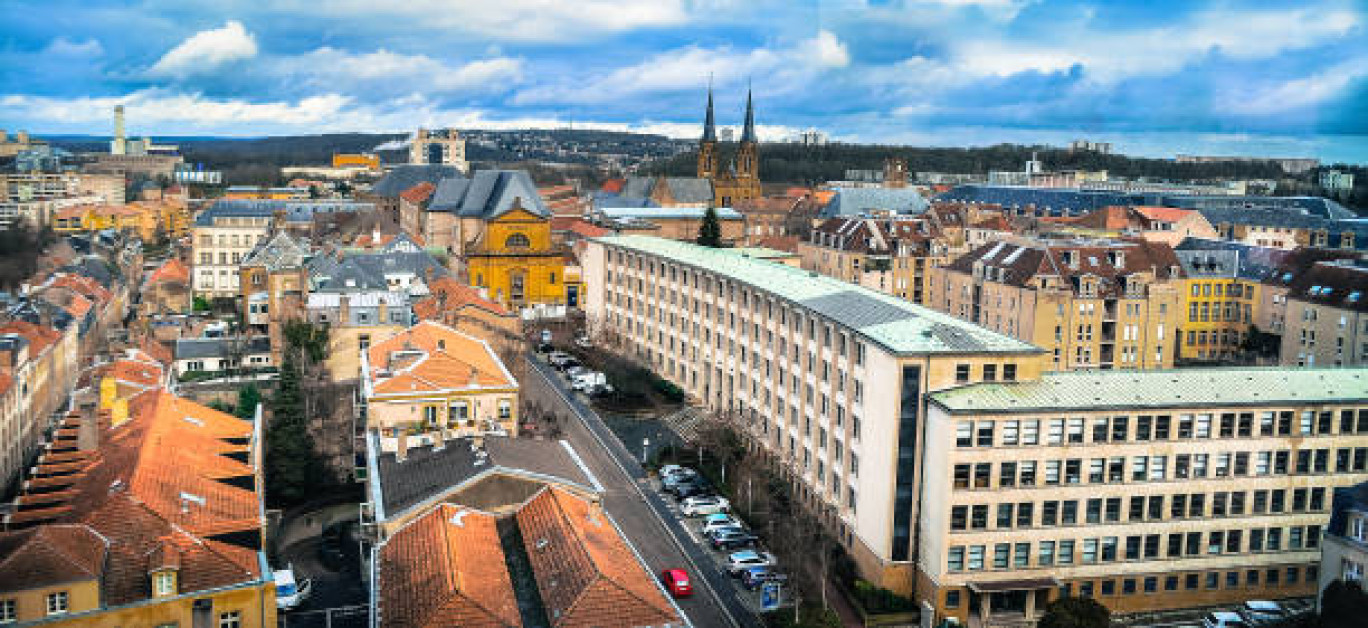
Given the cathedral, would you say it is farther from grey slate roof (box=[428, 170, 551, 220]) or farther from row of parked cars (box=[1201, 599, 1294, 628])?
row of parked cars (box=[1201, 599, 1294, 628])

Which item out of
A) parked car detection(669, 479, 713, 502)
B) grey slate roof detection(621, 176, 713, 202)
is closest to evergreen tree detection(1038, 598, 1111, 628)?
parked car detection(669, 479, 713, 502)

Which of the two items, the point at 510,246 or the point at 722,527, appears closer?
the point at 722,527

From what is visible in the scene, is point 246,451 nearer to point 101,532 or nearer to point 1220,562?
point 101,532

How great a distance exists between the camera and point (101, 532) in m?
32.8

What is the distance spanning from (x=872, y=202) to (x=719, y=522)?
9771cm

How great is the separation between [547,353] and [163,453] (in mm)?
44850

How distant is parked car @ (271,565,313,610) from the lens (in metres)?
39.2

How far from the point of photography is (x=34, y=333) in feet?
207

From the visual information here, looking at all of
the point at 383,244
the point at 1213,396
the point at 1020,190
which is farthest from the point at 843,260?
the point at 1020,190

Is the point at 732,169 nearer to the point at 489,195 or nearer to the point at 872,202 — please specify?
the point at 872,202

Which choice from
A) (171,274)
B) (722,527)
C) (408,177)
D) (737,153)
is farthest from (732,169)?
(722,527)

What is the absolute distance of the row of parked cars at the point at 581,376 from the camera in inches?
2783

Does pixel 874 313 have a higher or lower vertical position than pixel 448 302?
higher

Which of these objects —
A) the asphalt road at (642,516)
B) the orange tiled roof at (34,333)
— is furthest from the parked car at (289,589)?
the orange tiled roof at (34,333)
